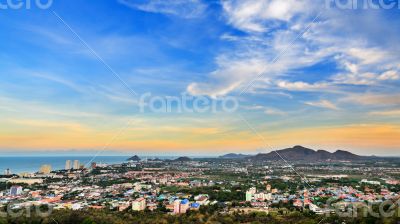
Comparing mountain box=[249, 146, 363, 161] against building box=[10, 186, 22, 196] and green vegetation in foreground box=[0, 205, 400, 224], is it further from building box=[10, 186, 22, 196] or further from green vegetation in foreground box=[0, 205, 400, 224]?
green vegetation in foreground box=[0, 205, 400, 224]

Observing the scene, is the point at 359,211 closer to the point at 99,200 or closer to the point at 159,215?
the point at 159,215

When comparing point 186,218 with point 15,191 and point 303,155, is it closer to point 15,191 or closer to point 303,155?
point 15,191

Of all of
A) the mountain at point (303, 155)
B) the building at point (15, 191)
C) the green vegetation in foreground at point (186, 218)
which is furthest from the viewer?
the mountain at point (303, 155)

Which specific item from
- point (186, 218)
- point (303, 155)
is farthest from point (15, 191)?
point (303, 155)

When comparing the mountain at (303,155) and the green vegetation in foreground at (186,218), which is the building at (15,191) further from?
the mountain at (303,155)

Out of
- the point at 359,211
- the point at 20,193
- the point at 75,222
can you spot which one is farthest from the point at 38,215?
the point at 359,211

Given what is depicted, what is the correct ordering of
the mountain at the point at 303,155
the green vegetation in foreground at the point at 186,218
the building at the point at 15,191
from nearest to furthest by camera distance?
the green vegetation in foreground at the point at 186,218 < the building at the point at 15,191 < the mountain at the point at 303,155

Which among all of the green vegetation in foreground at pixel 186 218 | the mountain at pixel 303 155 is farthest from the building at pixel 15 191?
the mountain at pixel 303 155

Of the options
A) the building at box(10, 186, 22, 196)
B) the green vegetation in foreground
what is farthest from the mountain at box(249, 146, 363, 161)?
the green vegetation in foreground
